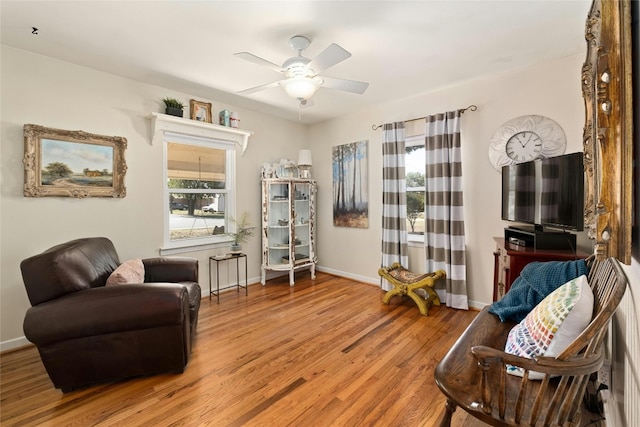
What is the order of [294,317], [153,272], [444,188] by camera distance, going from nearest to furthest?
1. [153,272]
2. [294,317]
3. [444,188]

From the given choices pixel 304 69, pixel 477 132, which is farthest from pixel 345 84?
pixel 477 132

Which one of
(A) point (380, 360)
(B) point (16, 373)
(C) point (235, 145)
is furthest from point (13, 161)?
(A) point (380, 360)

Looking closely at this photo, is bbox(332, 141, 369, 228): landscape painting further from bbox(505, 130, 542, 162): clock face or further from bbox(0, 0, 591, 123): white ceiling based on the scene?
bbox(505, 130, 542, 162): clock face

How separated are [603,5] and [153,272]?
3.32 m

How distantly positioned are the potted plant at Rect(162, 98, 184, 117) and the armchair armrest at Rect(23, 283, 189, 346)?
2119mm

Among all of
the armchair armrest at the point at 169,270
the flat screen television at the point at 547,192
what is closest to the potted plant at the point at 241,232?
the armchair armrest at the point at 169,270

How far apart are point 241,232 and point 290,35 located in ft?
8.32

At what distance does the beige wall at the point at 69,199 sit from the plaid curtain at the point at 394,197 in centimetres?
236

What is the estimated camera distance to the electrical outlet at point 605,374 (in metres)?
1.29

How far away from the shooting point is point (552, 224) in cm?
224

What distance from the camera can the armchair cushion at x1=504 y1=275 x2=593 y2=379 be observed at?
1141 mm

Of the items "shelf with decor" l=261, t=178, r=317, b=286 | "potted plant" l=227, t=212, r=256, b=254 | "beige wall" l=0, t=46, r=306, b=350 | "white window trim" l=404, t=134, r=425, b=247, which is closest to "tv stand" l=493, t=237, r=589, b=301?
"white window trim" l=404, t=134, r=425, b=247

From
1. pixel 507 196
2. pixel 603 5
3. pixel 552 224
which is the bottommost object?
pixel 552 224

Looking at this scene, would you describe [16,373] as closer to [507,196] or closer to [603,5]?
[603,5]
